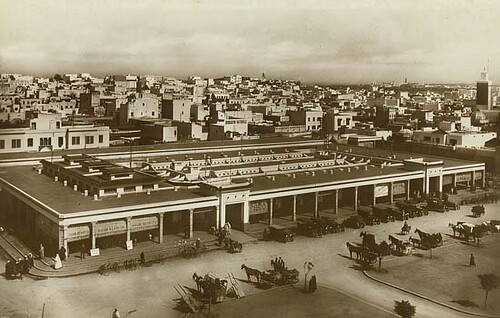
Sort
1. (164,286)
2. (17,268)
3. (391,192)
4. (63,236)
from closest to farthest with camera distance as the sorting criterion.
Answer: (164,286), (17,268), (63,236), (391,192)

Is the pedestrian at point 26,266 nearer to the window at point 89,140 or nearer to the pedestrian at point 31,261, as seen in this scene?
the pedestrian at point 31,261

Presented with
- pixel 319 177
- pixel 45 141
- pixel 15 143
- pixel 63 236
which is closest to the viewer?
pixel 63 236

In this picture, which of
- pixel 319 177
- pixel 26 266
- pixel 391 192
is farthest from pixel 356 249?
pixel 26 266

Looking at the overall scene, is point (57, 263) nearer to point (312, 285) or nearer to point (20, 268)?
point (20, 268)

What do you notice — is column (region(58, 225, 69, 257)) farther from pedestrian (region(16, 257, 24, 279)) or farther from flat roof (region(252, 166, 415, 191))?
flat roof (region(252, 166, 415, 191))

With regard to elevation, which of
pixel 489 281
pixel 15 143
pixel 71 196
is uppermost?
pixel 15 143

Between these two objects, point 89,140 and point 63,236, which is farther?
point 89,140

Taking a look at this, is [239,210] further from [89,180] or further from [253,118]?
[253,118]
